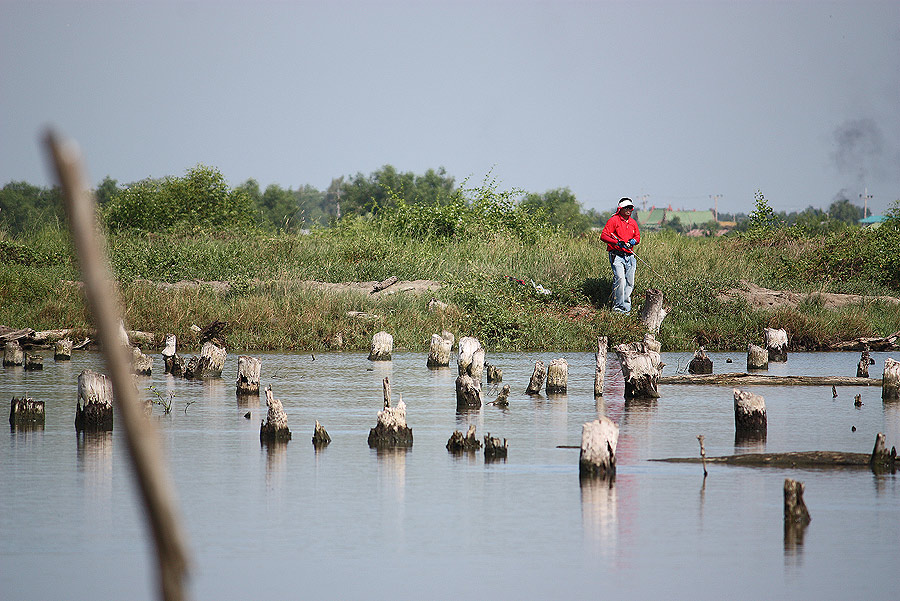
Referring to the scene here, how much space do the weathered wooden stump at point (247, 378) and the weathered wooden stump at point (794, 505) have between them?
28.8 feet

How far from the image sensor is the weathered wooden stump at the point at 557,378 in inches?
614

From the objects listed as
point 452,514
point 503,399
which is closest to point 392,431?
point 452,514

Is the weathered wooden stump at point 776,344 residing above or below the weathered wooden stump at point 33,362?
above

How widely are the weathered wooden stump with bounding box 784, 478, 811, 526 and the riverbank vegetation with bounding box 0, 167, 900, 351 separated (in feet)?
49.7

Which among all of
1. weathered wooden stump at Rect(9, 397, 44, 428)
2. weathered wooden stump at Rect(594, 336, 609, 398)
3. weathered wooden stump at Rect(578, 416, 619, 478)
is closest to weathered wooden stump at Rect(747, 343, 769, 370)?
weathered wooden stump at Rect(594, 336, 609, 398)

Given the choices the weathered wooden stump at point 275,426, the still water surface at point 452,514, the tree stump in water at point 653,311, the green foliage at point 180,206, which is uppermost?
the green foliage at point 180,206

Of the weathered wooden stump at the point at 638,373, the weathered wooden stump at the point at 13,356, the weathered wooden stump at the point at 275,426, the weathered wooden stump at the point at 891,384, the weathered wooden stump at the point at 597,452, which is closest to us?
the weathered wooden stump at the point at 597,452

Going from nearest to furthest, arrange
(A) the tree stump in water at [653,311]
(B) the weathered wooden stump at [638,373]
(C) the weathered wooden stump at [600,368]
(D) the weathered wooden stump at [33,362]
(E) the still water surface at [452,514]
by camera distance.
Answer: (E) the still water surface at [452,514] < (B) the weathered wooden stump at [638,373] < (C) the weathered wooden stump at [600,368] < (D) the weathered wooden stump at [33,362] < (A) the tree stump in water at [653,311]

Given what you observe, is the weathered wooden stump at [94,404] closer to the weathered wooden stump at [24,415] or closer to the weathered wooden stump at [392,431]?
the weathered wooden stump at [24,415]

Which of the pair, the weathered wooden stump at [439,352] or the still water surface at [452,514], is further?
the weathered wooden stump at [439,352]

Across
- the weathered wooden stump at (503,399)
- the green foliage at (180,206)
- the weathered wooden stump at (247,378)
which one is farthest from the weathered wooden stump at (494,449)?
the green foliage at (180,206)

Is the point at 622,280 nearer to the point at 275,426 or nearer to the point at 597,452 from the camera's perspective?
the point at 275,426

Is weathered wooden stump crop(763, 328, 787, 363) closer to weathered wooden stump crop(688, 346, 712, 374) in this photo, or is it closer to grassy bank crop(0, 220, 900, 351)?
grassy bank crop(0, 220, 900, 351)

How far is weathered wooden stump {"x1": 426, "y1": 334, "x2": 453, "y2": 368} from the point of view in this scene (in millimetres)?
19781
